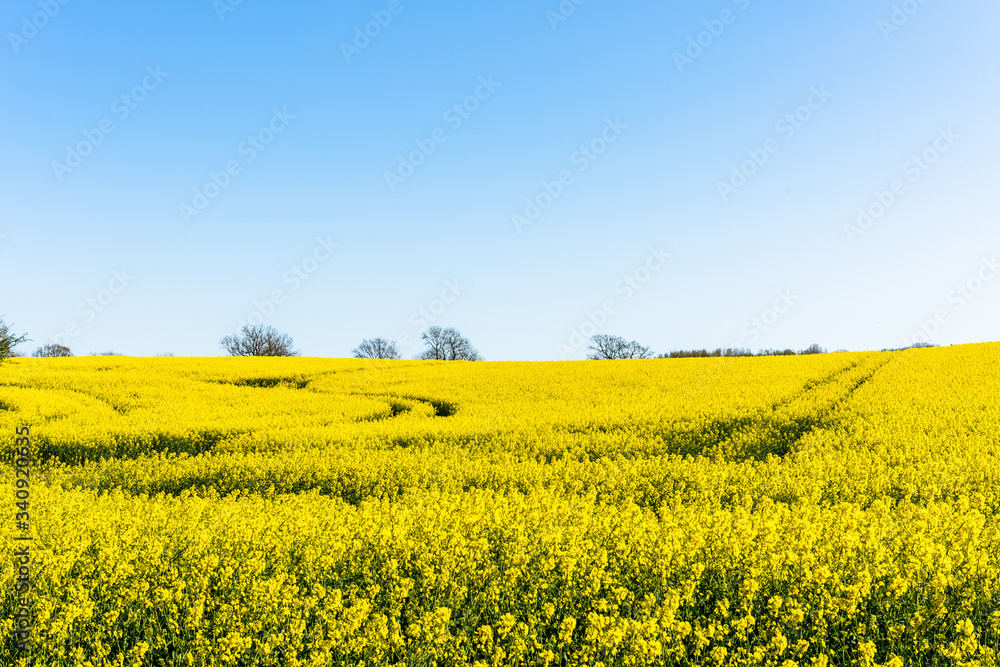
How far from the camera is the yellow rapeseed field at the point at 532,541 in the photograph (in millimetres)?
4824

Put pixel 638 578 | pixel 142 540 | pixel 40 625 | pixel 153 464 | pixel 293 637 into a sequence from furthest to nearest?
pixel 153 464 → pixel 142 540 → pixel 638 578 → pixel 40 625 → pixel 293 637

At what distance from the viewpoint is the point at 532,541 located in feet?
20.9

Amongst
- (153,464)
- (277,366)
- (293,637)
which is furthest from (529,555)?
(277,366)

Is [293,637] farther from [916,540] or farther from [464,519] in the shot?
[916,540]

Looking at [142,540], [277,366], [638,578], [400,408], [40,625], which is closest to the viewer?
[40,625]

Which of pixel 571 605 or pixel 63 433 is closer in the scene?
pixel 571 605

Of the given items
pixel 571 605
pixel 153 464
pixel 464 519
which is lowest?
pixel 571 605

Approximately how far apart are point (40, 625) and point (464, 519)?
400 cm

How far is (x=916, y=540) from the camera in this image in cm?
595

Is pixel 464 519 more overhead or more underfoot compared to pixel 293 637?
more overhead

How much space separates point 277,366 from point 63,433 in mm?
17420

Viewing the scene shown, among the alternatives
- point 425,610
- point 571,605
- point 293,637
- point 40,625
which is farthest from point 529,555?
point 40,625

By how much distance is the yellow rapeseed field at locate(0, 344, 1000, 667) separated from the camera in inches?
190

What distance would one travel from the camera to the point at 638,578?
5.73 meters
